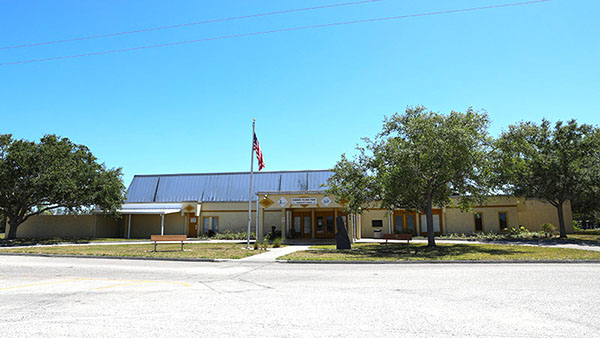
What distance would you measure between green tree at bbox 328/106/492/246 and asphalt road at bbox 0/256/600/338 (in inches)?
305

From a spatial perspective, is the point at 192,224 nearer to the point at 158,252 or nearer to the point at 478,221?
the point at 158,252

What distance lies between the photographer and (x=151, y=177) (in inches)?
1730

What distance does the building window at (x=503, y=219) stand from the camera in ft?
103

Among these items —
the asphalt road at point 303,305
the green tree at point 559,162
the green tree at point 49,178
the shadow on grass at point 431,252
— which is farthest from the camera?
the green tree at point 49,178

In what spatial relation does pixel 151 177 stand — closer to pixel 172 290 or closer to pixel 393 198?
pixel 393 198

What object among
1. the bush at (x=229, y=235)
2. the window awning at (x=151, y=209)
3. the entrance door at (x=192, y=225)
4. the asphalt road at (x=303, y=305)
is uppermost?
the window awning at (x=151, y=209)

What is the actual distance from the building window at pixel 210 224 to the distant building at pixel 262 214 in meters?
0.09

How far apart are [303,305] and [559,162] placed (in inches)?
999

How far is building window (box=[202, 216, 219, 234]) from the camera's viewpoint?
1399 inches

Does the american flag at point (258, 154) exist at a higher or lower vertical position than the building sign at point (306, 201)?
higher

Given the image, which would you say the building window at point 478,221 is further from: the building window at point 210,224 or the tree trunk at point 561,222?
the building window at point 210,224

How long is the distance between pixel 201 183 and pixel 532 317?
3936cm

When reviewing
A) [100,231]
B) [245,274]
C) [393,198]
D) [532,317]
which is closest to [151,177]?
[100,231]

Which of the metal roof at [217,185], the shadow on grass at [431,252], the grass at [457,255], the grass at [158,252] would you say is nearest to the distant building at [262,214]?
the metal roof at [217,185]
